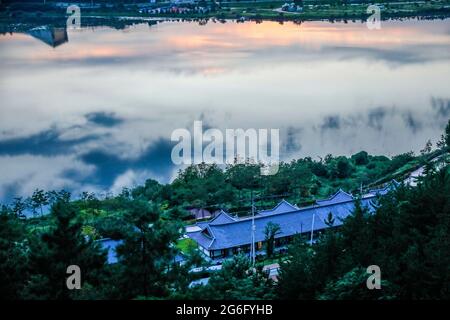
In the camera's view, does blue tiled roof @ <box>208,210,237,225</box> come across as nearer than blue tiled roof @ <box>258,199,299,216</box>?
A: Yes

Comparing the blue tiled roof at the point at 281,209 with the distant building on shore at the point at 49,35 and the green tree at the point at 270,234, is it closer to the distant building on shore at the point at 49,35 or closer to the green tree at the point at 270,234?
the green tree at the point at 270,234

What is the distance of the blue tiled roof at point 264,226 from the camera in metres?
6.58

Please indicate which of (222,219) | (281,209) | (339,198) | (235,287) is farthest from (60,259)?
(339,198)

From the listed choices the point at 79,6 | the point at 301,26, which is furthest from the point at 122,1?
the point at 301,26

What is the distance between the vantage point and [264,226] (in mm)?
6914

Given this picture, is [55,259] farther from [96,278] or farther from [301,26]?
[301,26]

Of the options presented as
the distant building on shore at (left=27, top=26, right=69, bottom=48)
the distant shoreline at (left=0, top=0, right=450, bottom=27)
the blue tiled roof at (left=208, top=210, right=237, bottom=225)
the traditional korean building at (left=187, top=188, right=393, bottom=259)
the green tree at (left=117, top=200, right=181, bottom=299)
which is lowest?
the traditional korean building at (left=187, top=188, right=393, bottom=259)

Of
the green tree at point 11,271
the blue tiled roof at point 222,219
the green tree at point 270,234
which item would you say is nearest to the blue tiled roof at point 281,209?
the green tree at point 270,234

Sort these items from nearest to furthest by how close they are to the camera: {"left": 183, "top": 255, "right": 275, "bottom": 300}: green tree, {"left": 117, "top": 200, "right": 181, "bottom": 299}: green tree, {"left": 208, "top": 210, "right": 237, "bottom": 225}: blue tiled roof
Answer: {"left": 183, "top": 255, "right": 275, "bottom": 300}: green tree < {"left": 117, "top": 200, "right": 181, "bottom": 299}: green tree < {"left": 208, "top": 210, "right": 237, "bottom": 225}: blue tiled roof

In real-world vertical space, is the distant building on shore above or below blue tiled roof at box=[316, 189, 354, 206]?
above

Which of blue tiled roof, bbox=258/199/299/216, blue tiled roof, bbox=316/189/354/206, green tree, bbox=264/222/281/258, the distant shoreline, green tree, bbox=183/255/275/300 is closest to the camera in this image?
green tree, bbox=183/255/275/300

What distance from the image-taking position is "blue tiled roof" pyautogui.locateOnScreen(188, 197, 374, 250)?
6.58 metres

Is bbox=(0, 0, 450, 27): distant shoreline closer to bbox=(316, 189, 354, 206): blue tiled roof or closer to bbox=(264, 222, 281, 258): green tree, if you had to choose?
bbox=(316, 189, 354, 206): blue tiled roof

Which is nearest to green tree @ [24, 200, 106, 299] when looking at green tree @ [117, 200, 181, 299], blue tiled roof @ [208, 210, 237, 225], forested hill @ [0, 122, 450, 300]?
forested hill @ [0, 122, 450, 300]
